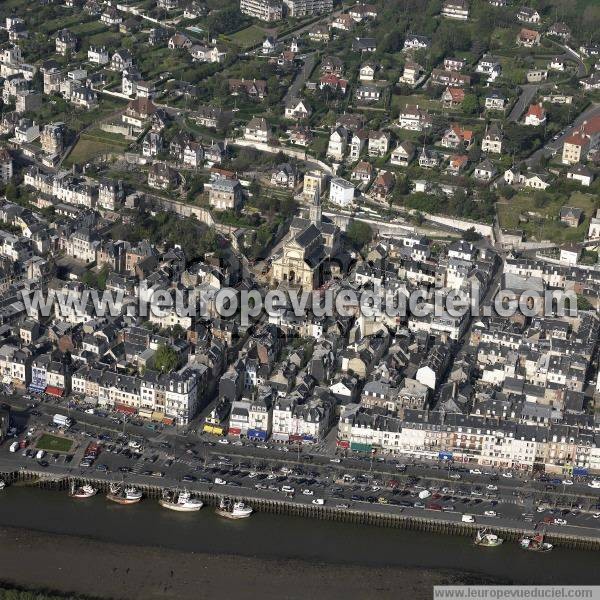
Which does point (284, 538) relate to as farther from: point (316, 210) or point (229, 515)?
point (316, 210)

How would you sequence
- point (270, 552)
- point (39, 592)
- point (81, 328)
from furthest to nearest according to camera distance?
1. point (81, 328)
2. point (270, 552)
3. point (39, 592)

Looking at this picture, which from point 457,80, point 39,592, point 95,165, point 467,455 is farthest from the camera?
point 457,80

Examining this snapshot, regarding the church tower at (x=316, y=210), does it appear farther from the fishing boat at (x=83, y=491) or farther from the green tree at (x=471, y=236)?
the fishing boat at (x=83, y=491)

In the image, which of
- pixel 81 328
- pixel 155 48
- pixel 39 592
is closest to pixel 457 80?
pixel 155 48

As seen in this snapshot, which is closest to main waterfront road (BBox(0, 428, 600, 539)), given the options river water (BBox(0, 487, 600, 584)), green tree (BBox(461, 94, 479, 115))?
river water (BBox(0, 487, 600, 584))

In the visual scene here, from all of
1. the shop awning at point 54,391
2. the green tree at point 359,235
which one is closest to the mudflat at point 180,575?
the shop awning at point 54,391

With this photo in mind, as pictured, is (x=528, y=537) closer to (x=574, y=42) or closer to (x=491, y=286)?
(x=491, y=286)
